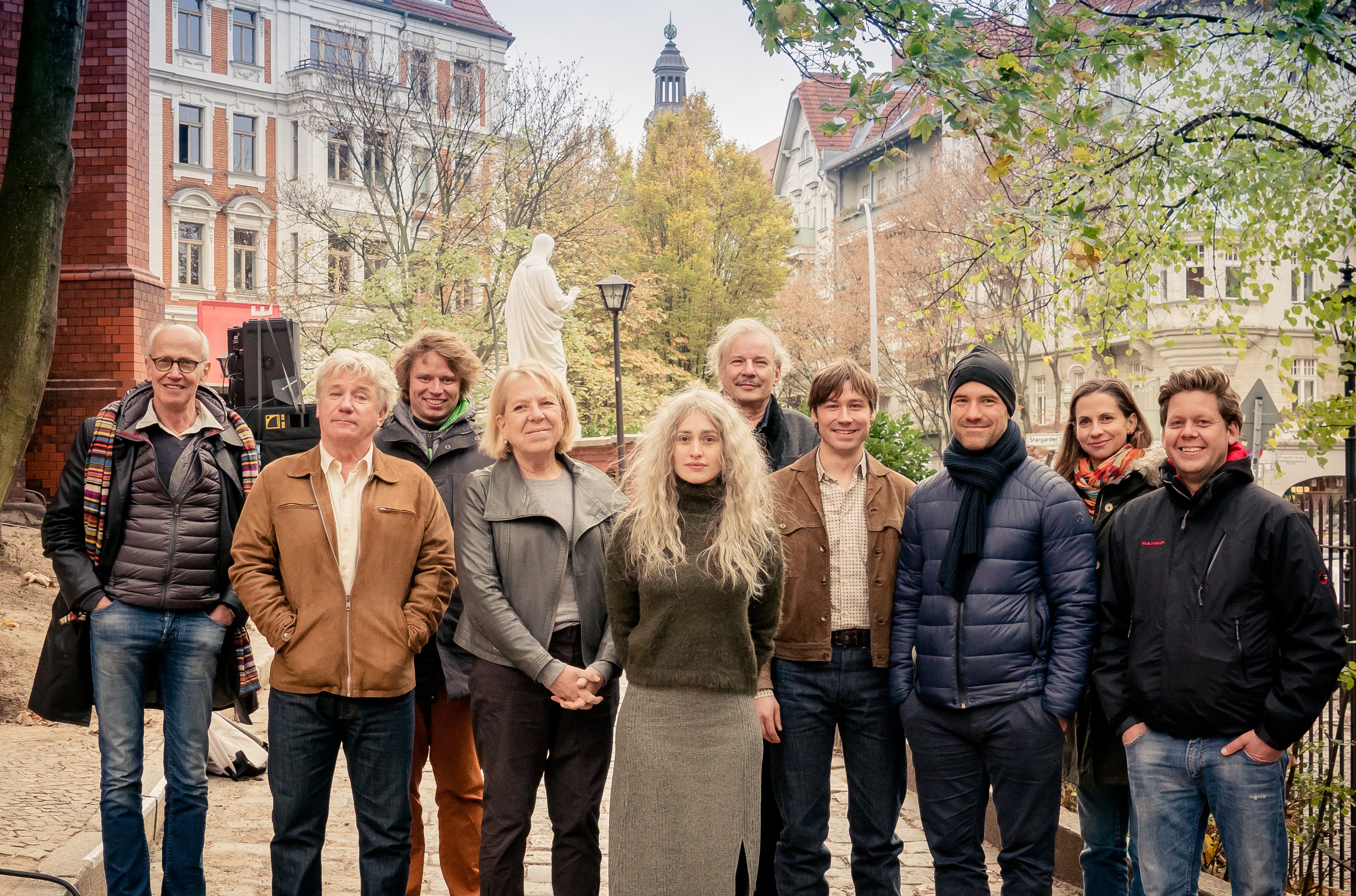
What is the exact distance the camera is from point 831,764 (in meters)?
3.96

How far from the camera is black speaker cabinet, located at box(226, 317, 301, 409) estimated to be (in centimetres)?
1201

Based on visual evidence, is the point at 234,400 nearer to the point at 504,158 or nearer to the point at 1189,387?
the point at 1189,387

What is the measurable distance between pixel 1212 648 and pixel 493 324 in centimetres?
2515

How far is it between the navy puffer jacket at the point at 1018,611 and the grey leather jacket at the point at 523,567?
3.58 ft

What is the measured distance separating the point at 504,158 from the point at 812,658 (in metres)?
27.1

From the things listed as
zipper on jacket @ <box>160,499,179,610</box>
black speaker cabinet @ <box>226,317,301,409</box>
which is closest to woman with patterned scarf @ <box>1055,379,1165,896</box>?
zipper on jacket @ <box>160,499,179,610</box>

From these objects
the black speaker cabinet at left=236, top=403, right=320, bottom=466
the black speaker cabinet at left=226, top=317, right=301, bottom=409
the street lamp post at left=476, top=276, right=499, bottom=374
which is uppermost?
the street lamp post at left=476, top=276, right=499, bottom=374

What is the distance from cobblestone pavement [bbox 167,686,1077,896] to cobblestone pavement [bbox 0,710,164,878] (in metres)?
0.43

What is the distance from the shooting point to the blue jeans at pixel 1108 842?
4035 mm

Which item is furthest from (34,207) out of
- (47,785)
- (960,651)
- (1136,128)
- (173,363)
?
(1136,128)

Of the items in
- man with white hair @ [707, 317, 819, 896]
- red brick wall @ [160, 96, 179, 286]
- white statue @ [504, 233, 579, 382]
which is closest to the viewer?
man with white hair @ [707, 317, 819, 896]

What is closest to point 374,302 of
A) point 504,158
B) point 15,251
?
point 504,158

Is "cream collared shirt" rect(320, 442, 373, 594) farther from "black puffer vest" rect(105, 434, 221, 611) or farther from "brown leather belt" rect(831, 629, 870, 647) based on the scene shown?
"brown leather belt" rect(831, 629, 870, 647)

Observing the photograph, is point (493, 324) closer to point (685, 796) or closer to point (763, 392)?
point (763, 392)
